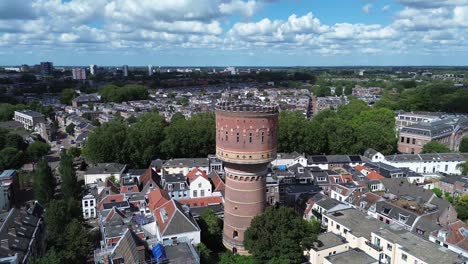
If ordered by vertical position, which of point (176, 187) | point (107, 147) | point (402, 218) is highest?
point (107, 147)

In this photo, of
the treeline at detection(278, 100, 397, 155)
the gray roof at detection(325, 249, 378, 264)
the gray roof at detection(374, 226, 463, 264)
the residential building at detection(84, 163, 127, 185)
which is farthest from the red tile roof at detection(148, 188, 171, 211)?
the treeline at detection(278, 100, 397, 155)

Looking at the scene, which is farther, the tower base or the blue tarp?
the tower base

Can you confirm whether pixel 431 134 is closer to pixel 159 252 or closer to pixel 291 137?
pixel 291 137

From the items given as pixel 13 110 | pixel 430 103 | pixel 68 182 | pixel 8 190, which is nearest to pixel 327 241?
pixel 68 182

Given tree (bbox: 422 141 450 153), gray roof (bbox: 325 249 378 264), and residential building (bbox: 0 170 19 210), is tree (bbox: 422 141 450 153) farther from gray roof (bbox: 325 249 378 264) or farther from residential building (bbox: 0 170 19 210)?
residential building (bbox: 0 170 19 210)

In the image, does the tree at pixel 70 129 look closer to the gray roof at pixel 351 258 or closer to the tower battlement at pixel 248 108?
the tower battlement at pixel 248 108
